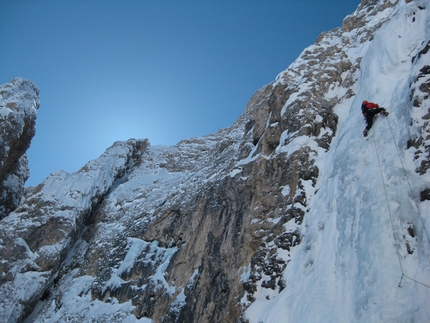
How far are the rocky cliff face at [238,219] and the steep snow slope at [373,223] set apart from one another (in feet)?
0.30

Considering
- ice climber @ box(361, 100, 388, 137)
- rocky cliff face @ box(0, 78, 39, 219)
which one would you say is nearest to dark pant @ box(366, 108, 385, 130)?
ice climber @ box(361, 100, 388, 137)

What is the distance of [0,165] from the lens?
1069 inches

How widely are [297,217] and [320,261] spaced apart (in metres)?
3.21

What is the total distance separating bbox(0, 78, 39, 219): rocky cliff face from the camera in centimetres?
2719

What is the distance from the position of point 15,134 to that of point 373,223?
29.1m

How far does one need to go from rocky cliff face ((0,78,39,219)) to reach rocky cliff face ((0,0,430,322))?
3092 millimetres

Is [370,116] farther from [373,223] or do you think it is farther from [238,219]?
[238,219]

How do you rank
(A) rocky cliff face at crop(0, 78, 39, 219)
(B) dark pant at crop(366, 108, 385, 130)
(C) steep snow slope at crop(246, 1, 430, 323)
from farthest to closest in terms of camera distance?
(A) rocky cliff face at crop(0, 78, 39, 219) → (B) dark pant at crop(366, 108, 385, 130) → (C) steep snow slope at crop(246, 1, 430, 323)

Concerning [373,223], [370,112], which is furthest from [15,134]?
[373,223]

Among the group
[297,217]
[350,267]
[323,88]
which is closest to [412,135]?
[350,267]

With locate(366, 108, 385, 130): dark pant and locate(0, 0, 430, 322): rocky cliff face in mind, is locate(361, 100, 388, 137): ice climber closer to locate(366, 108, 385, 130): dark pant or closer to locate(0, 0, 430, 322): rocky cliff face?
locate(366, 108, 385, 130): dark pant

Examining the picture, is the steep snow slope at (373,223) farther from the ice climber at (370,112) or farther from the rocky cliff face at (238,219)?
the ice climber at (370,112)

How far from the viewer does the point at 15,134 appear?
1087 inches

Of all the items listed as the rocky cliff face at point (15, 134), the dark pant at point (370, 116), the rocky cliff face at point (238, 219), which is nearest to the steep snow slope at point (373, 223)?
the rocky cliff face at point (238, 219)
